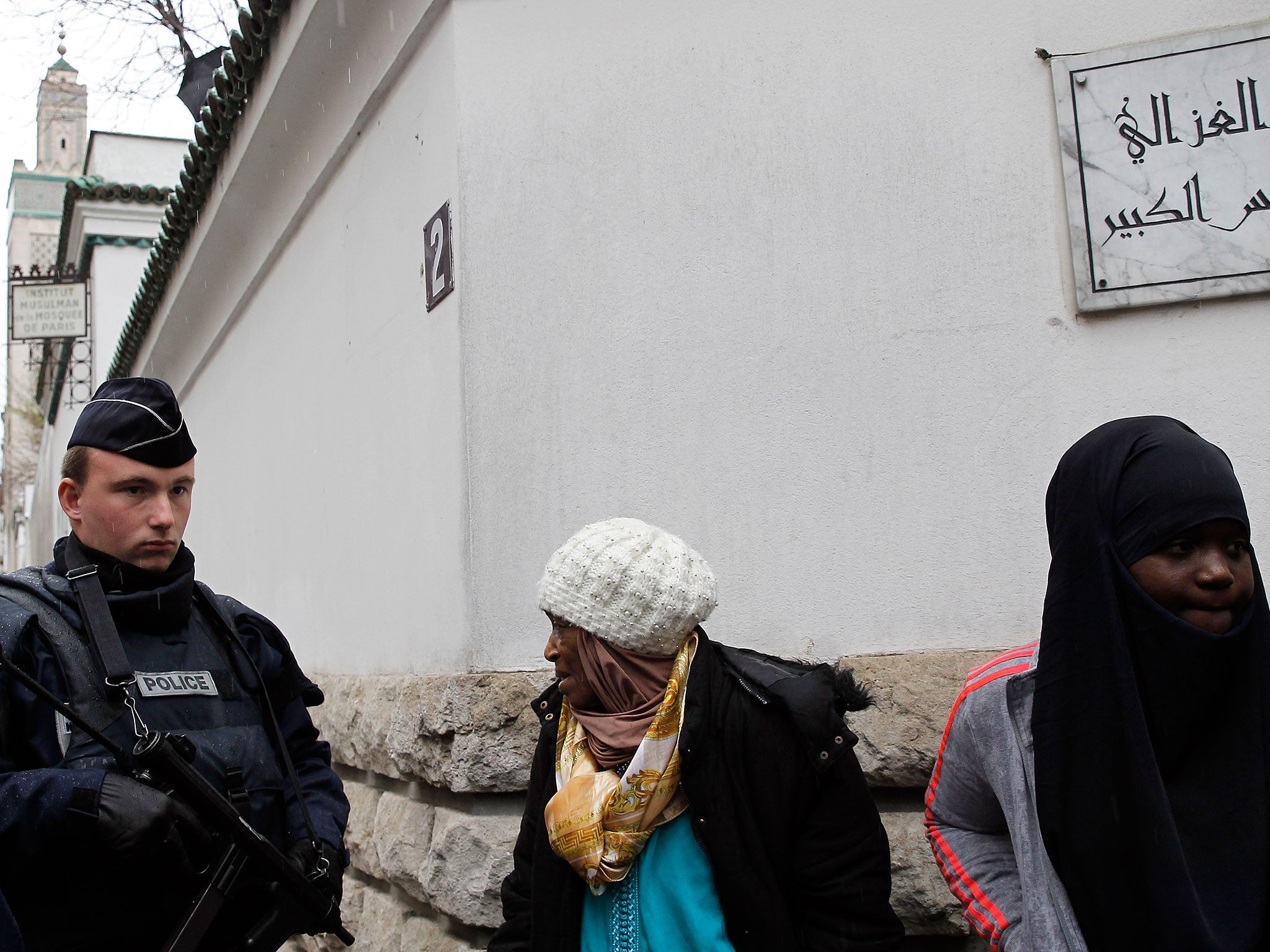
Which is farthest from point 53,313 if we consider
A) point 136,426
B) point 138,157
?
point 136,426

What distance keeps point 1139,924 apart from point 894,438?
1.70 meters

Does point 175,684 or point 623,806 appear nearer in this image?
point 623,806

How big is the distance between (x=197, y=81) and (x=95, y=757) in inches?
403

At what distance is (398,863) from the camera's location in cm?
370

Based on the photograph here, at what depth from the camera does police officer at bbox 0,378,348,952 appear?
6.91ft

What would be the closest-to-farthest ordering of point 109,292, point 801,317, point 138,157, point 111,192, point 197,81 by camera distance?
point 801,317 < point 197,81 < point 111,192 < point 109,292 < point 138,157

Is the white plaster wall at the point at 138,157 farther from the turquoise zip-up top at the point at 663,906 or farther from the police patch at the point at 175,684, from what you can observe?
the turquoise zip-up top at the point at 663,906

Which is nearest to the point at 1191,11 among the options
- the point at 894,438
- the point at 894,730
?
the point at 894,438

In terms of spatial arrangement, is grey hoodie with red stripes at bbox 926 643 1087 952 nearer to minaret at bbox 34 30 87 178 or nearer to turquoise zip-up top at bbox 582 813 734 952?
turquoise zip-up top at bbox 582 813 734 952

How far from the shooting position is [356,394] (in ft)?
15.4

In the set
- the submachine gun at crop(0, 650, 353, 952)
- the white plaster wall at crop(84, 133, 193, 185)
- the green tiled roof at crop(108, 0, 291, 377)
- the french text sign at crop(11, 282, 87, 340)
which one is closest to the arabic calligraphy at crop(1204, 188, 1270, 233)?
the submachine gun at crop(0, 650, 353, 952)

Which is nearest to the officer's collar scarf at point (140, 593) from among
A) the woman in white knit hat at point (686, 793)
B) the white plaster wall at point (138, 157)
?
the woman in white knit hat at point (686, 793)

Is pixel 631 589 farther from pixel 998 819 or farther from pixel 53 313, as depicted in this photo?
pixel 53 313

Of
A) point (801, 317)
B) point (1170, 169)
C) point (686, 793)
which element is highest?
point (1170, 169)
